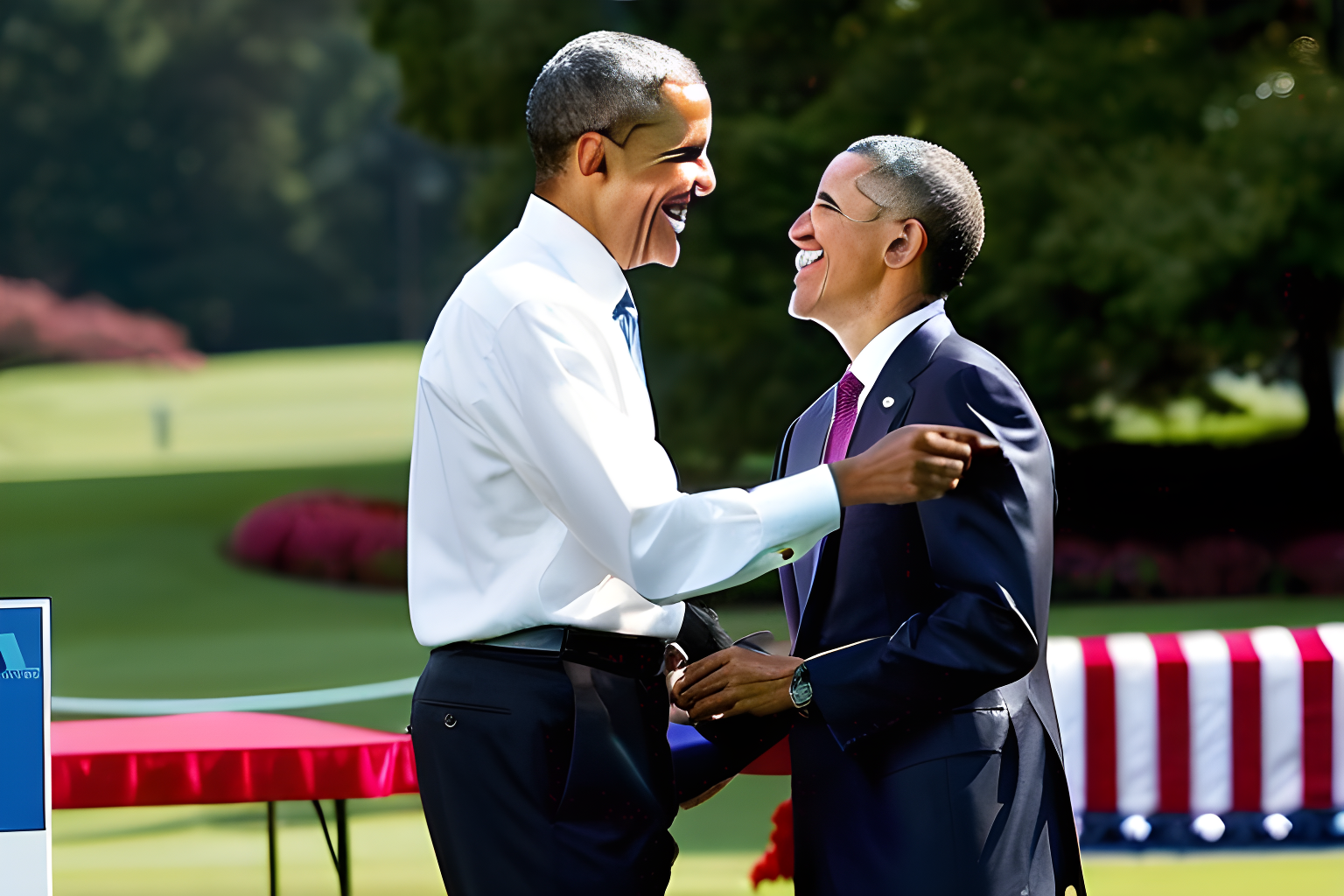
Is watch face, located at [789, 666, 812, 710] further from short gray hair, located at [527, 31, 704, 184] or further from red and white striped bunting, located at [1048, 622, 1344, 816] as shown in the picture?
red and white striped bunting, located at [1048, 622, 1344, 816]

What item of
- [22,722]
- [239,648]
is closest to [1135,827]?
[22,722]

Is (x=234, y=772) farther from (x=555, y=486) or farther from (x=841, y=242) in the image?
(x=841, y=242)

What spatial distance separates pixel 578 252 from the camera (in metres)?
2.38

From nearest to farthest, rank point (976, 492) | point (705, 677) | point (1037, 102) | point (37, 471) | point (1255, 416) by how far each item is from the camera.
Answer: point (976, 492) < point (705, 677) < point (1037, 102) < point (1255, 416) < point (37, 471)

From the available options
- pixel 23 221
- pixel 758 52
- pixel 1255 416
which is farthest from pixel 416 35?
pixel 1255 416

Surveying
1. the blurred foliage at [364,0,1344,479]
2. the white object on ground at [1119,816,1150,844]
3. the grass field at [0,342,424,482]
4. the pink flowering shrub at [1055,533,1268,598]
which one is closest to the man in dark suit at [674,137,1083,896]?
the white object on ground at [1119,816,1150,844]

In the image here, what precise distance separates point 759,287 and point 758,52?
2160 mm

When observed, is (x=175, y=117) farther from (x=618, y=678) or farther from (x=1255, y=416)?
(x=618, y=678)

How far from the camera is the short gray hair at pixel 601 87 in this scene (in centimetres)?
235

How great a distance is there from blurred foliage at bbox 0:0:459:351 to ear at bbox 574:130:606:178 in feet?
46.2

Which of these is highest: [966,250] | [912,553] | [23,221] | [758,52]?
[758,52]

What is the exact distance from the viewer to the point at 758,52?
13.6 m

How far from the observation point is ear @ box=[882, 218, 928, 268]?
247 cm

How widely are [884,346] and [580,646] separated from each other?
2.26 ft
